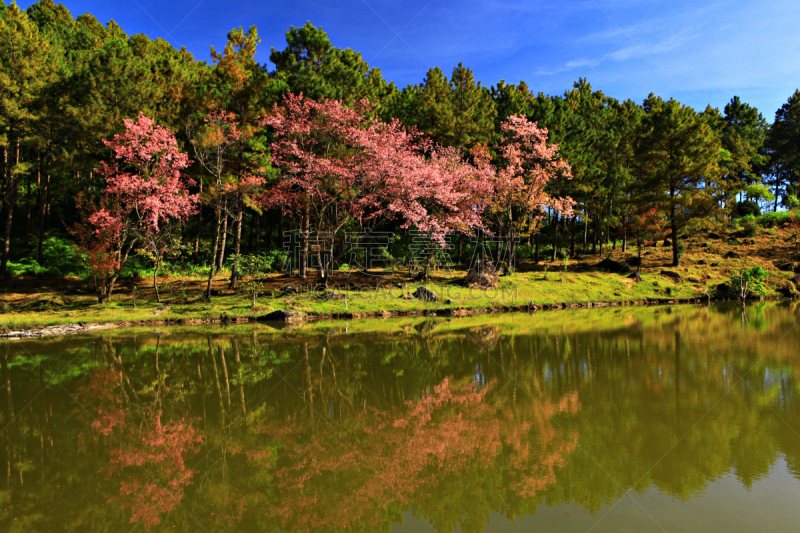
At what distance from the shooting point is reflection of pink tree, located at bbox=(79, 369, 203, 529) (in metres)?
6.17

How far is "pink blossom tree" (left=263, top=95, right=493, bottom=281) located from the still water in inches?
669

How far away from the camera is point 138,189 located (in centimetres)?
2719

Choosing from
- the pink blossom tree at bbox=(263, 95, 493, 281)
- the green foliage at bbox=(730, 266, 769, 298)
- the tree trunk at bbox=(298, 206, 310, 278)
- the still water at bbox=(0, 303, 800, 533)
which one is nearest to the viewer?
the still water at bbox=(0, 303, 800, 533)

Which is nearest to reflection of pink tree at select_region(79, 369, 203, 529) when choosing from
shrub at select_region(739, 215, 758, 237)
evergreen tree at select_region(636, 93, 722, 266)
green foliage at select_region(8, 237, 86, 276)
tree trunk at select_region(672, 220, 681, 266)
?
green foliage at select_region(8, 237, 86, 276)

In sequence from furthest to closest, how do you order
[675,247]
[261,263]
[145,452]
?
[675,247]
[261,263]
[145,452]

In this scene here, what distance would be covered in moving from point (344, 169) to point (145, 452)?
80.5ft

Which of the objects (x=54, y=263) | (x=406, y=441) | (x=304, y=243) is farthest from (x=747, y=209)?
(x=54, y=263)

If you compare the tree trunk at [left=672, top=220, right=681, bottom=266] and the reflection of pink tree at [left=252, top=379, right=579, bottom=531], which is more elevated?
the tree trunk at [left=672, top=220, right=681, bottom=266]

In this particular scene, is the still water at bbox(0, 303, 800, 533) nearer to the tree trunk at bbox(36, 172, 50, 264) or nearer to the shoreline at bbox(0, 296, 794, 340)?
the shoreline at bbox(0, 296, 794, 340)

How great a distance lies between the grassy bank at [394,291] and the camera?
84.9 feet

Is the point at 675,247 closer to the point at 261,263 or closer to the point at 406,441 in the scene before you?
the point at 261,263

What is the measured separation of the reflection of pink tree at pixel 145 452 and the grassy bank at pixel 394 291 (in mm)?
16083

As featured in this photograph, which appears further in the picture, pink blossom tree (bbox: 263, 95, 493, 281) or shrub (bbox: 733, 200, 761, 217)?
shrub (bbox: 733, 200, 761, 217)

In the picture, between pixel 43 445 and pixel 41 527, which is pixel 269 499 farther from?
pixel 43 445
